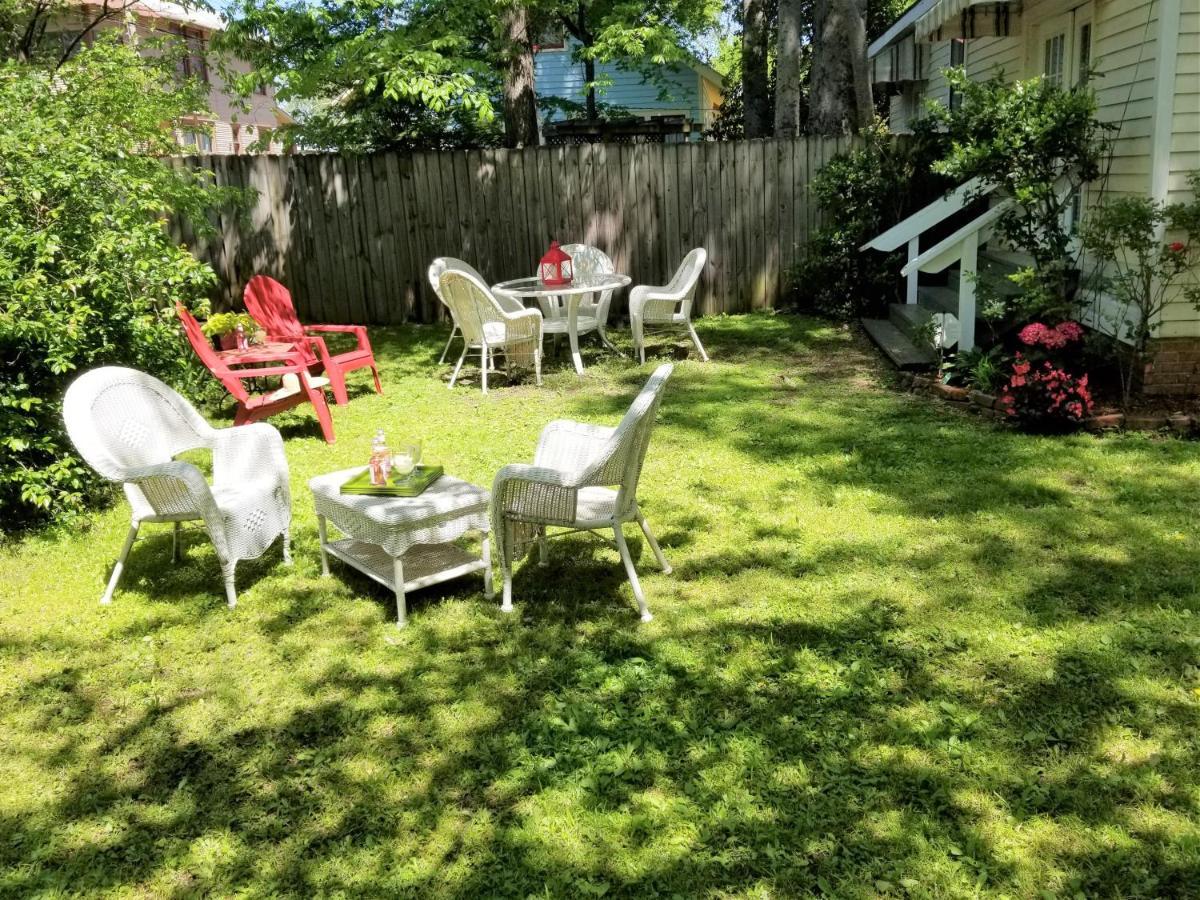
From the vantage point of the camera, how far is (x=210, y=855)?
8.63 feet

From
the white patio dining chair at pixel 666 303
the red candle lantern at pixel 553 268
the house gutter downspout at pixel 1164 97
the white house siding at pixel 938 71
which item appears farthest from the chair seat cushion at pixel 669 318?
the white house siding at pixel 938 71

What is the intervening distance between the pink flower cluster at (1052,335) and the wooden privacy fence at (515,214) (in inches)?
186

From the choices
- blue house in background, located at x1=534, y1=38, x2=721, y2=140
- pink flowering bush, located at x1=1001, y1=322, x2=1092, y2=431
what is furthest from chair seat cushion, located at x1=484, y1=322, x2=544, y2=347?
blue house in background, located at x1=534, y1=38, x2=721, y2=140

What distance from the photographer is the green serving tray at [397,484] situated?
4.06 metres

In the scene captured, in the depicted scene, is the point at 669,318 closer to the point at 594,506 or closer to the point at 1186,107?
the point at 1186,107

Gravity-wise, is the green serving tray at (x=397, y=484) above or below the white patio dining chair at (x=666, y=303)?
below

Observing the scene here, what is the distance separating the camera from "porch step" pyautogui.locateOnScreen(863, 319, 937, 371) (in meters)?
7.46

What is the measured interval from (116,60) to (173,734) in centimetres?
553

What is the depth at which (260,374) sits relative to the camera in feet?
21.2

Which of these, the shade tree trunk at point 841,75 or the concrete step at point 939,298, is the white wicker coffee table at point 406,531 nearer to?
the concrete step at point 939,298

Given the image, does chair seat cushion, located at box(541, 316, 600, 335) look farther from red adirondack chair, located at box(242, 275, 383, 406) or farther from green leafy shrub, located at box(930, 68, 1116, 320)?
green leafy shrub, located at box(930, 68, 1116, 320)

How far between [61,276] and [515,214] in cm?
608

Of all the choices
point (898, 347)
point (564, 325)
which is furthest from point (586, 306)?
point (898, 347)

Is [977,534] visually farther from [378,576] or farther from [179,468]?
[179,468]
